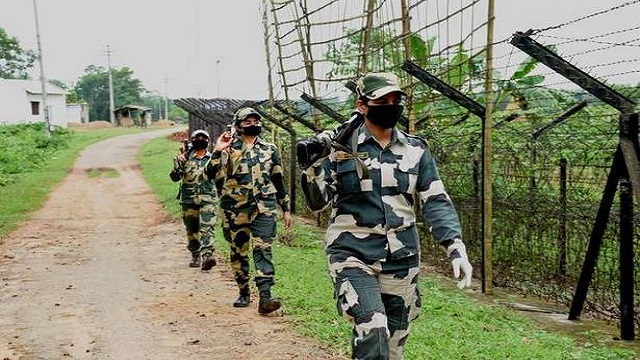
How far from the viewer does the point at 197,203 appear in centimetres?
916

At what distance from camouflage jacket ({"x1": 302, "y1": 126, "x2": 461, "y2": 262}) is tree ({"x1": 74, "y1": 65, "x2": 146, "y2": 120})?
82343 mm

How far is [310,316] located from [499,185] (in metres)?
2.81

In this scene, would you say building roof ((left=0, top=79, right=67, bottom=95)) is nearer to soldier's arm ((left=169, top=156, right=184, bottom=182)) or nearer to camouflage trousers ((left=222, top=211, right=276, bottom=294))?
soldier's arm ((left=169, top=156, right=184, bottom=182))

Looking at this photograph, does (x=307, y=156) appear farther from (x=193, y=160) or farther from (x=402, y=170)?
(x=193, y=160)

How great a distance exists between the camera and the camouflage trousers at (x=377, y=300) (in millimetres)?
3531

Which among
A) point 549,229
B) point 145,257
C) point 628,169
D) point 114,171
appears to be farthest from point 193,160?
point 114,171

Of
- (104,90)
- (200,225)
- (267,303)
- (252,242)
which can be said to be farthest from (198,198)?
(104,90)

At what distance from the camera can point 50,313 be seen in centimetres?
684

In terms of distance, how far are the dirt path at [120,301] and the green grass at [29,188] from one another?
0.60m

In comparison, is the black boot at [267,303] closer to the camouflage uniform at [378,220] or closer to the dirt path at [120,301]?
the dirt path at [120,301]

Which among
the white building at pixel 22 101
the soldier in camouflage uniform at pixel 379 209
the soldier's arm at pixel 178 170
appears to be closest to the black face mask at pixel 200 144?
the soldier's arm at pixel 178 170

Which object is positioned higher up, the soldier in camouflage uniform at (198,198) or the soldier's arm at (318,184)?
the soldier's arm at (318,184)

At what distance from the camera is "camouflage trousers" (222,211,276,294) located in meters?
6.49

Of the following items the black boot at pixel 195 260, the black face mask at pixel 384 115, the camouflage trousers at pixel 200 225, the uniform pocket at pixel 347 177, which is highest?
the black face mask at pixel 384 115
